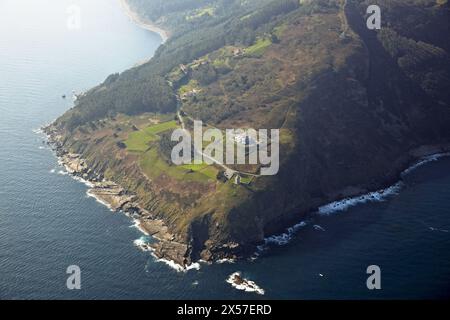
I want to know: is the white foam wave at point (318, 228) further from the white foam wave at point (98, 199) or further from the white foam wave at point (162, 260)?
the white foam wave at point (98, 199)

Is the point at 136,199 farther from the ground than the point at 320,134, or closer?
closer

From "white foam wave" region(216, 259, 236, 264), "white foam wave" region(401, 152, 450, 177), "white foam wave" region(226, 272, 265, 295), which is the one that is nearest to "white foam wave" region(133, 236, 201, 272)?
"white foam wave" region(216, 259, 236, 264)

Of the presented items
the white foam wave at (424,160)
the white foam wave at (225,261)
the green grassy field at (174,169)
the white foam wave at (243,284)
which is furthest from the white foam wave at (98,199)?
the white foam wave at (424,160)

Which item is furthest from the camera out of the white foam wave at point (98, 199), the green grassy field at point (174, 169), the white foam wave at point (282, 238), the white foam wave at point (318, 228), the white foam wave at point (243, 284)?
the green grassy field at point (174, 169)

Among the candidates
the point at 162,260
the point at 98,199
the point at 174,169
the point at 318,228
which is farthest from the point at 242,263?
the point at 98,199

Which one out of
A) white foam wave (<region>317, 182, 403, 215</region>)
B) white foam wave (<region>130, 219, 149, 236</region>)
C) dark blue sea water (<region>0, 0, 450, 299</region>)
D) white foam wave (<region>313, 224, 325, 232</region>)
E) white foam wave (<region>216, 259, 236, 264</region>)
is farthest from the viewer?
white foam wave (<region>317, 182, 403, 215</region>)

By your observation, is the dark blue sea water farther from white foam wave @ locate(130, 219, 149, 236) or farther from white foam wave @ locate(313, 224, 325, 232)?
white foam wave @ locate(130, 219, 149, 236)

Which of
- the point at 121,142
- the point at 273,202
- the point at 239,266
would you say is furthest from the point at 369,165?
the point at 121,142
